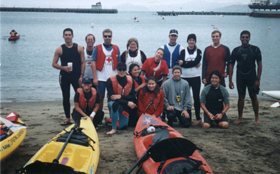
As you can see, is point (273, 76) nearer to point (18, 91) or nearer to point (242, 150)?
point (242, 150)

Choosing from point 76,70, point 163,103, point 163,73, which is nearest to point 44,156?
point 76,70

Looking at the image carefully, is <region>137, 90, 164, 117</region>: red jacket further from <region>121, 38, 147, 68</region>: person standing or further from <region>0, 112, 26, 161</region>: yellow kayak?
<region>0, 112, 26, 161</region>: yellow kayak

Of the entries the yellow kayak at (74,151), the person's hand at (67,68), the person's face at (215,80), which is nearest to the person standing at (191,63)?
the person's face at (215,80)

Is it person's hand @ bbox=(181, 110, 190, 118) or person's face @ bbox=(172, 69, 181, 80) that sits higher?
person's face @ bbox=(172, 69, 181, 80)

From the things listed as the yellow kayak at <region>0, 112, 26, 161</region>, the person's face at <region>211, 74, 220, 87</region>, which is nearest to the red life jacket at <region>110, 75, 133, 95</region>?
the person's face at <region>211, 74, 220, 87</region>

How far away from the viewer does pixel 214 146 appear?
15.3 feet

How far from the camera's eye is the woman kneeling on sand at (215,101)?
18.0 feet

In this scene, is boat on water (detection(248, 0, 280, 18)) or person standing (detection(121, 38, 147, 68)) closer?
person standing (detection(121, 38, 147, 68))

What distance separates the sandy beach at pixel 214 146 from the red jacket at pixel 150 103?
0.54 meters

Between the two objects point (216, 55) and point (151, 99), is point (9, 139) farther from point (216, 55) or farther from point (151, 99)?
point (216, 55)

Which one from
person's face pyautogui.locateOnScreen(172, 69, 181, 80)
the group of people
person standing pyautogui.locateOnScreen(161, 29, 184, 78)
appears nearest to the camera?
the group of people

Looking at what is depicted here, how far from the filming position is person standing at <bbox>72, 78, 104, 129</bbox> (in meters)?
5.29

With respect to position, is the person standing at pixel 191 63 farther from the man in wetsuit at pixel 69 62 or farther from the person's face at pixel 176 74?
the man in wetsuit at pixel 69 62

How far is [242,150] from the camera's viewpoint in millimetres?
4500
